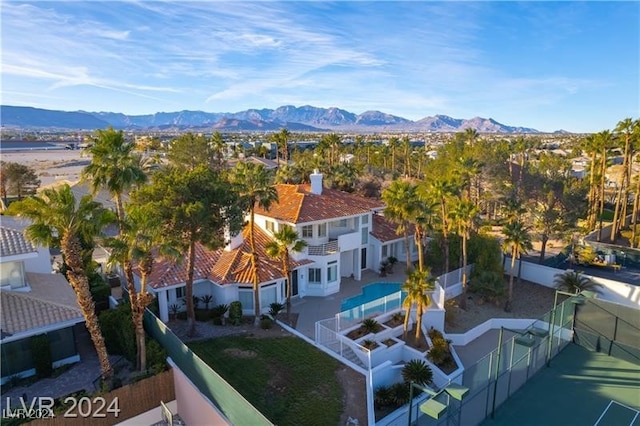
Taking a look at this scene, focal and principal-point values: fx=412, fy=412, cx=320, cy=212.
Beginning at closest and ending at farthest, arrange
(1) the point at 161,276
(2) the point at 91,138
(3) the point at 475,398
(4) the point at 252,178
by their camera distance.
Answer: (3) the point at 475,398
(2) the point at 91,138
(4) the point at 252,178
(1) the point at 161,276

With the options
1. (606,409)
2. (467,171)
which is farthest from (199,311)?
(467,171)

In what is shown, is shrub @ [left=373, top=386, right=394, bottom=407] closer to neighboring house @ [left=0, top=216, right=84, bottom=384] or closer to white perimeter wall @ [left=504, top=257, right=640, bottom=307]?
neighboring house @ [left=0, top=216, right=84, bottom=384]

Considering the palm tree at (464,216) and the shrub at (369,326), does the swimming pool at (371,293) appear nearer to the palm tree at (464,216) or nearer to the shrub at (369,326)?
→ the shrub at (369,326)

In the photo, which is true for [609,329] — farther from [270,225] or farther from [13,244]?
Answer: [13,244]

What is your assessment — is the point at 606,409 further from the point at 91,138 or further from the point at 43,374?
the point at 91,138

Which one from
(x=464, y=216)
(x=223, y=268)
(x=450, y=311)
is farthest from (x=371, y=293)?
(x=223, y=268)
